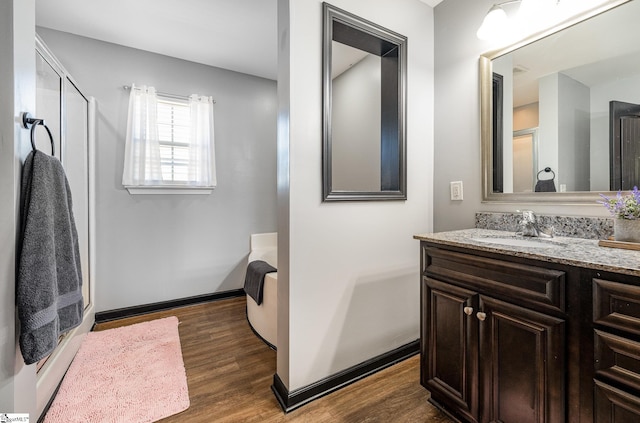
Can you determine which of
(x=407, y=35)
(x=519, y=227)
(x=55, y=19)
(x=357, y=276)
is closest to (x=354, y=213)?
(x=357, y=276)

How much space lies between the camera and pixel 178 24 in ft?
7.29

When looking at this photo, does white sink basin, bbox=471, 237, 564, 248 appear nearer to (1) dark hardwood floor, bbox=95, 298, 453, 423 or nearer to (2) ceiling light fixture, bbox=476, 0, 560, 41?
(1) dark hardwood floor, bbox=95, 298, 453, 423

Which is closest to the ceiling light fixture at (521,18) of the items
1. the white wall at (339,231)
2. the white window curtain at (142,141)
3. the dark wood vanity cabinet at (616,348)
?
the white wall at (339,231)

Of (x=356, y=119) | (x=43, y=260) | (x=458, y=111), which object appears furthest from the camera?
(x=356, y=119)

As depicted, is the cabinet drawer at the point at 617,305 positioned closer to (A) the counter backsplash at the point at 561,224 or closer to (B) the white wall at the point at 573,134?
(A) the counter backsplash at the point at 561,224

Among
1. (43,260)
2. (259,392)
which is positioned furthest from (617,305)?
(43,260)

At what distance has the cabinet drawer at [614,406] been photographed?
2.48ft

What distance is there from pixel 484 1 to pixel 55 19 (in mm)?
3240

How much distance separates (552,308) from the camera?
0.91 metres

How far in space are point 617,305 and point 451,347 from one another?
0.65m

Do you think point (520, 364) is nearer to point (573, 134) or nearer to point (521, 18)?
point (573, 134)

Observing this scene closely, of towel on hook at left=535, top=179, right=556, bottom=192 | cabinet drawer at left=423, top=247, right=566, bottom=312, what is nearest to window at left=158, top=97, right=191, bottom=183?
cabinet drawer at left=423, top=247, right=566, bottom=312

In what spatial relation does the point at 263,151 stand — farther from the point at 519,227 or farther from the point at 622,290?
the point at 622,290

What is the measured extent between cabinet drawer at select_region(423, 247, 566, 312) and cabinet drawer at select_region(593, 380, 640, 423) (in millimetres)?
244
